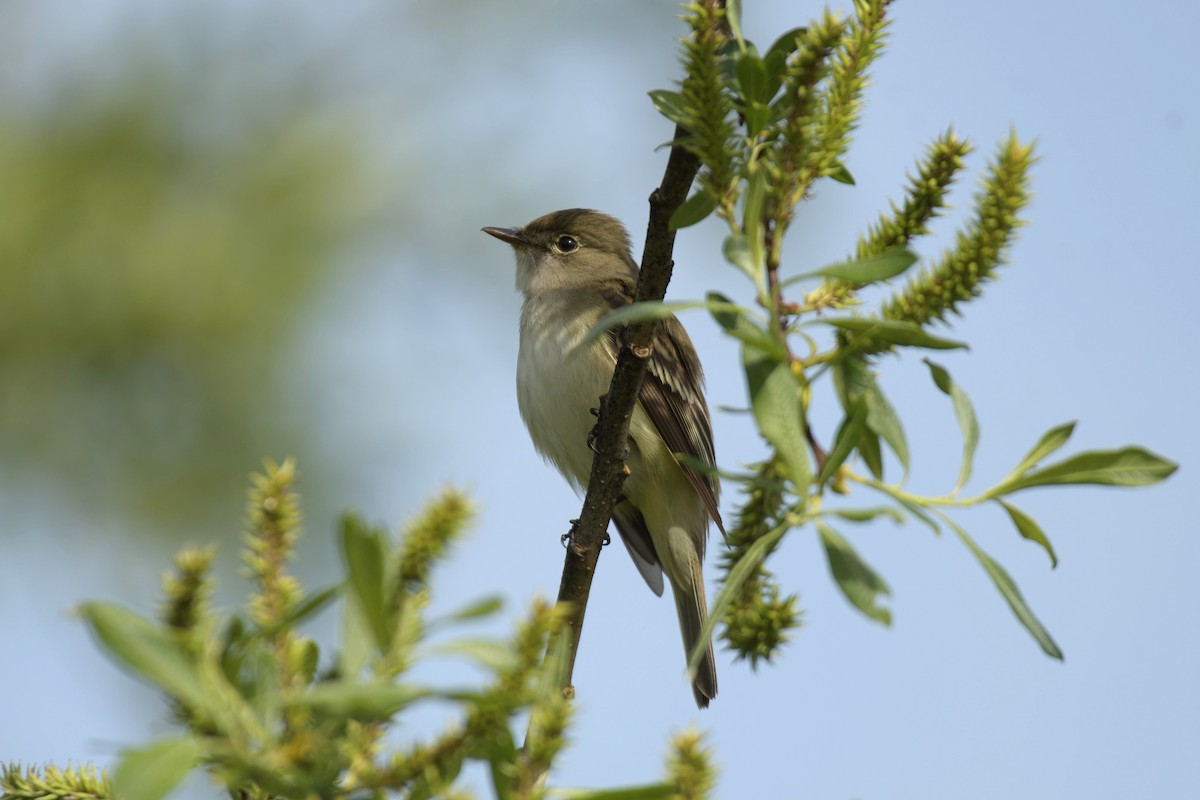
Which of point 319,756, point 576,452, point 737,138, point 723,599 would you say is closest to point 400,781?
point 319,756

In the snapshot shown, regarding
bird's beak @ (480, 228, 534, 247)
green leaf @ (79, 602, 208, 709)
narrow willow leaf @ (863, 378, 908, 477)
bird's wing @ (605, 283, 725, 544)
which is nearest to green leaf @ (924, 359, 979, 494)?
narrow willow leaf @ (863, 378, 908, 477)

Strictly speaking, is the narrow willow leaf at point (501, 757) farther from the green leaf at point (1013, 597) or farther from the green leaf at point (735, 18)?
the green leaf at point (735, 18)

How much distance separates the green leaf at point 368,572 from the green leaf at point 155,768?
0.58ft

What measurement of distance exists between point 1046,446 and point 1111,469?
0.10 m

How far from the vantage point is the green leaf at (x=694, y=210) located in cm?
170

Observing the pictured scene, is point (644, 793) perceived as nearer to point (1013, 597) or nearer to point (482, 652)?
point (482, 652)

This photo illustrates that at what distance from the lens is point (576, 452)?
620 cm

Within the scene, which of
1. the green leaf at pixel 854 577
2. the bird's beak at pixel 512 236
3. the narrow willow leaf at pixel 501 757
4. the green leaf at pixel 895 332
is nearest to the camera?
the narrow willow leaf at pixel 501 757

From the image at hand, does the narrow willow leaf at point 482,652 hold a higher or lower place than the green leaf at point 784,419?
lower

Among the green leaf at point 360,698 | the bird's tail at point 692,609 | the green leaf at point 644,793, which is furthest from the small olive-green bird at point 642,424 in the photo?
the green leaf at point 360,698

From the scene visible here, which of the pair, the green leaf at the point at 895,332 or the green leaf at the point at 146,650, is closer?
the green leaf at the point at 146,650

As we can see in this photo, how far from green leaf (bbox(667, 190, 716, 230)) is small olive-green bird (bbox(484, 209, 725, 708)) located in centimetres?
386

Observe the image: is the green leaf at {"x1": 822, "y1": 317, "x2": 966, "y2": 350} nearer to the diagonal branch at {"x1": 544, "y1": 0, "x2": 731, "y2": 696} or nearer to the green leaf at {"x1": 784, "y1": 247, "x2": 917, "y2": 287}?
the green leaf at {"x1": 784, "y1": 247, "x2": 917, "y2": 287}

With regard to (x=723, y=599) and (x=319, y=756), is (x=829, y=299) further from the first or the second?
(x=319, y=756)
